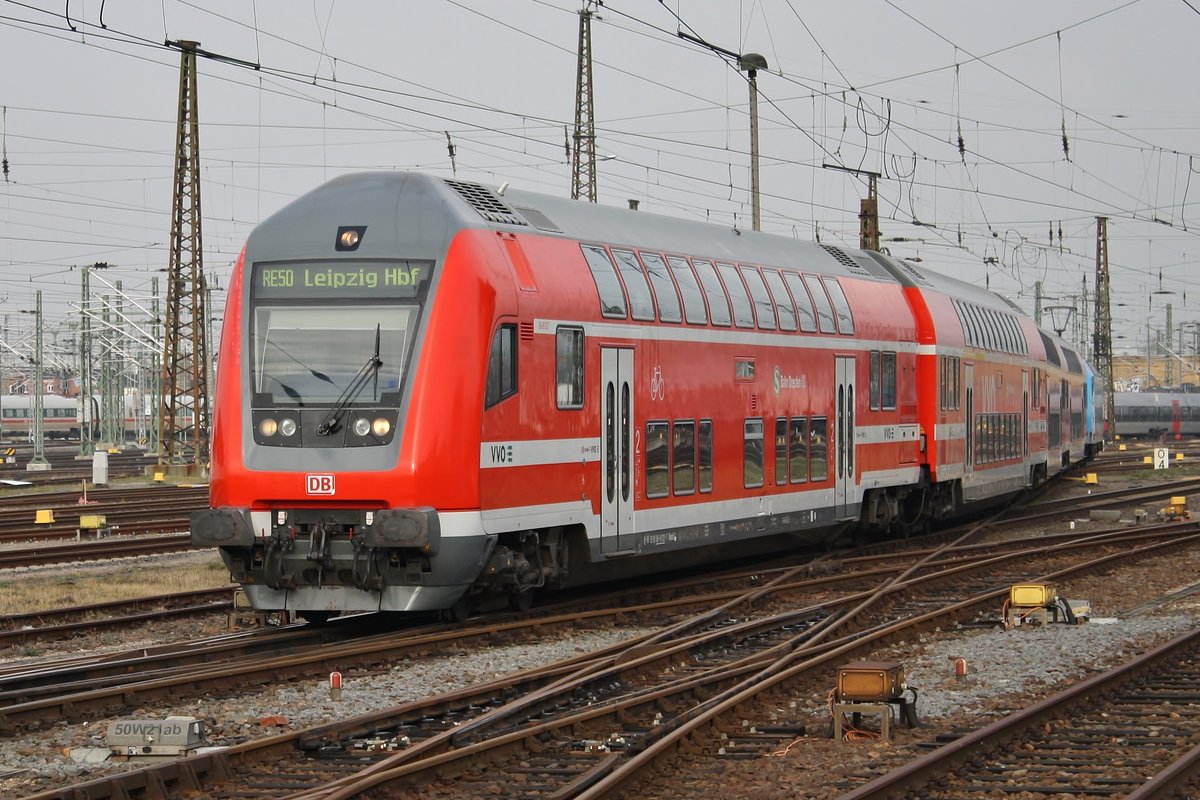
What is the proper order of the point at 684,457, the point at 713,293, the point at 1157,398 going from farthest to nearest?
the point at 1157,398 → the point at 713,293 → the point at 684,457

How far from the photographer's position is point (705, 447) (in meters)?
18.1

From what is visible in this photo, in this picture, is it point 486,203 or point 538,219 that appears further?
point 538,219

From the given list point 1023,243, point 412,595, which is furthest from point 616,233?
point 1023,243

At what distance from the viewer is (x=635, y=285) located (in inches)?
661

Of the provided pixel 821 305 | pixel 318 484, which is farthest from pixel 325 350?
pixel 821 305

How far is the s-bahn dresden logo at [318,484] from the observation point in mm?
13711

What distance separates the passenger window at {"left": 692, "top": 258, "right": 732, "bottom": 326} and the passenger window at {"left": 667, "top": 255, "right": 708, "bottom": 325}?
7.0 inches

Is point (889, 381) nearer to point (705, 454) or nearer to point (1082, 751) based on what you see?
point (705, 454)

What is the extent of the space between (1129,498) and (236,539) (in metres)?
27.3

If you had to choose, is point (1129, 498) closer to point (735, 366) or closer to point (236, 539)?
point (735, 366)

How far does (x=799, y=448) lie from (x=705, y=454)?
9.17ft

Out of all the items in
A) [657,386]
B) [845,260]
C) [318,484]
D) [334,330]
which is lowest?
[318,484]

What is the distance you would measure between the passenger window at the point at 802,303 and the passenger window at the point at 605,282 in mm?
4716

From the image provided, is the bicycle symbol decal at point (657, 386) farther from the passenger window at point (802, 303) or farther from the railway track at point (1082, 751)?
the railway track at point (1082, 751)
